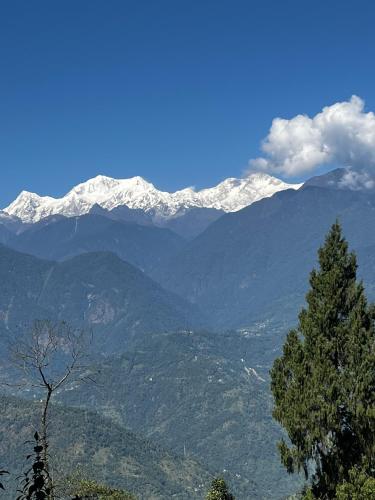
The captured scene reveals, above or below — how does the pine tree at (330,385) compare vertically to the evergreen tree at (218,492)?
above

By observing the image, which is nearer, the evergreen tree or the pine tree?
the pine tree

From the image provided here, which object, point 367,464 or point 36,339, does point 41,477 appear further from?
point 367,464

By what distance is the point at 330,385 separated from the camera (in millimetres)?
36969

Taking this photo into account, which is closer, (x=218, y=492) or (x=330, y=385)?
(x=330, y=385)

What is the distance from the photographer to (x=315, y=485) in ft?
127

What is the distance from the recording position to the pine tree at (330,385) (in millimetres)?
36656

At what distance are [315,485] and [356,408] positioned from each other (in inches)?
228

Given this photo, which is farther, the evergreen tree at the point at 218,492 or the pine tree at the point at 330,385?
the evergreen tree at the point at 218,492

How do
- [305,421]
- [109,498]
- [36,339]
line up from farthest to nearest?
1. [109,498]
2. [305,421]
3. [36,339]

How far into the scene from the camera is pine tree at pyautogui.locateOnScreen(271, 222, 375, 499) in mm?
36656

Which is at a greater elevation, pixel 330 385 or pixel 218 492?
pixel 330 385

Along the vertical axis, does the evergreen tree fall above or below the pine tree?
below

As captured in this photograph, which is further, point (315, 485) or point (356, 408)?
point (315, 485)

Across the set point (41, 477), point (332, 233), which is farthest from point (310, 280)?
point (41, 477)
